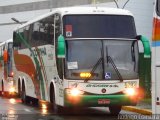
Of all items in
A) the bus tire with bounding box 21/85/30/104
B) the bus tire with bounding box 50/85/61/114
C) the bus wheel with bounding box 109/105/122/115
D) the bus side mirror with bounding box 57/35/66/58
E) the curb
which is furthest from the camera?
the bus tire with bounding box 21/85/30/104

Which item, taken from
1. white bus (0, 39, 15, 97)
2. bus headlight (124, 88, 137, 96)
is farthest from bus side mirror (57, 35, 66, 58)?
white bus (0, 39, 15, 97)

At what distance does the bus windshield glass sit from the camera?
56.3ft

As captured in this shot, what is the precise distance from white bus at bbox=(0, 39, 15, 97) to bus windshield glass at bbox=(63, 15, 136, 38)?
13.3 metres

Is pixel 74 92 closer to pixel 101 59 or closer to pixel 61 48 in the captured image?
pixel 101 59

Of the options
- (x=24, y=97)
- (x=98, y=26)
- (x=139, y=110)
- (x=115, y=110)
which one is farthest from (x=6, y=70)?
(x=98, y=26)

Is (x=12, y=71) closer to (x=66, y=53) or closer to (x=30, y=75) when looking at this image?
(x=30, y=75)

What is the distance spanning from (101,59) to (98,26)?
1.28 meters

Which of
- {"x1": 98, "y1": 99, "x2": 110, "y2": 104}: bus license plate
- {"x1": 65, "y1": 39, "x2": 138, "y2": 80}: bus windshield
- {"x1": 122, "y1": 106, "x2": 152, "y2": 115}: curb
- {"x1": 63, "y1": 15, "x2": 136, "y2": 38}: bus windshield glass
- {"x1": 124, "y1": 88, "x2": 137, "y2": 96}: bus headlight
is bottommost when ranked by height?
{"x1": 122, "y1": 106, "x2": 152, "y2": 115}: curb

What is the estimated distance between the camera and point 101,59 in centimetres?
1678

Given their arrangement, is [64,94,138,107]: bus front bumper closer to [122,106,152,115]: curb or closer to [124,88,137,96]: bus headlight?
[124,88,137,96]: bus headlight

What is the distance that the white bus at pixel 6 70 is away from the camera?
3066 cm

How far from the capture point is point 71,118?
678 inches

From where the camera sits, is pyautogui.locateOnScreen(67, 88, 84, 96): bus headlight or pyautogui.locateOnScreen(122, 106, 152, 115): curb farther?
pyautogui.locateOnScreen(122, 106, 152, 115): curb

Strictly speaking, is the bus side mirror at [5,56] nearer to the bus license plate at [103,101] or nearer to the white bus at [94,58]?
the white bus at [94,58]
